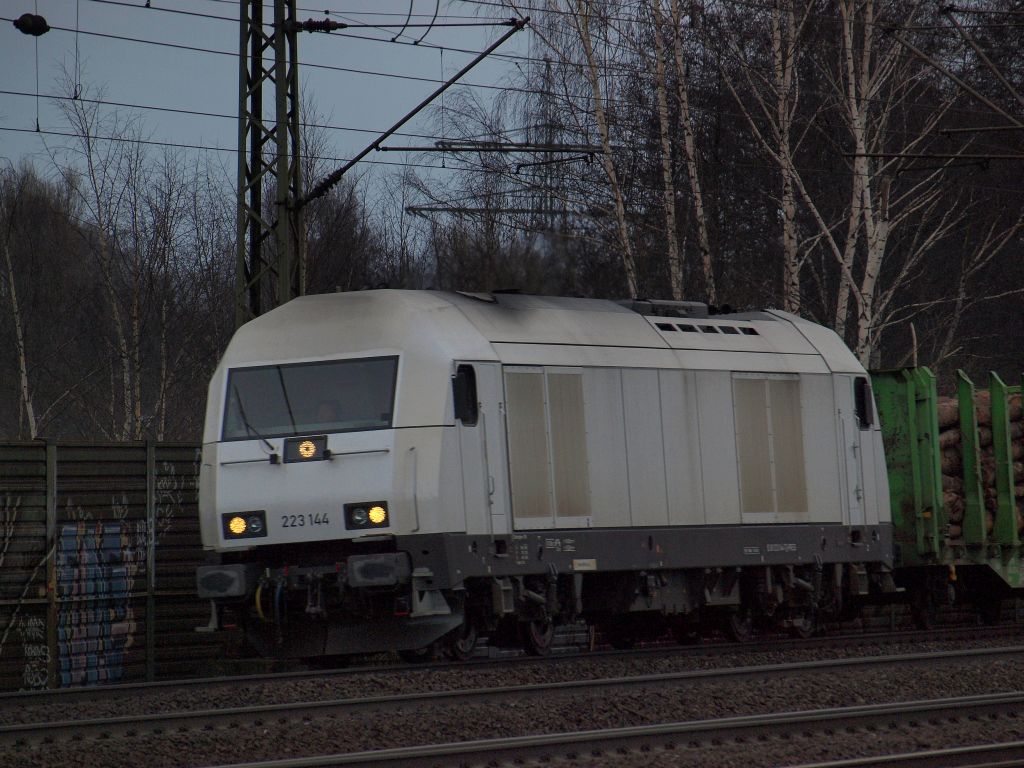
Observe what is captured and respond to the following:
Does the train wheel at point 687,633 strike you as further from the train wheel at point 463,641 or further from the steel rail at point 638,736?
the steel rail at point 638,736

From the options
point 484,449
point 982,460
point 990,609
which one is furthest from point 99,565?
point 990,609

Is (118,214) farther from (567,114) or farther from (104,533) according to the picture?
(104,533)

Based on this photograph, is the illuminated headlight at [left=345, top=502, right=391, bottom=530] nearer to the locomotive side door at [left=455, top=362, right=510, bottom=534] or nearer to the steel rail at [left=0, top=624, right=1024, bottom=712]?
the locomotive side door at [left=455, top=362, right=510, bottom=534]

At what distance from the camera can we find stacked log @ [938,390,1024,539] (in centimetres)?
1723

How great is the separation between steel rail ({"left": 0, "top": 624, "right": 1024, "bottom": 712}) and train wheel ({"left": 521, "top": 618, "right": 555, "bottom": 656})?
0.13 meters

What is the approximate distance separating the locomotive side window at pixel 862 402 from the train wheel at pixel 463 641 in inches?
200

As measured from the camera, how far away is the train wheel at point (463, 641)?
1341cm

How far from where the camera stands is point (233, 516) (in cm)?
1270

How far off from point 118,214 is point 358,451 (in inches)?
686

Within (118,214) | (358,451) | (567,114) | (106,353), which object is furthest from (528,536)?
(106,353)

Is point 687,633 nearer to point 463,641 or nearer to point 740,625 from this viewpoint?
point 740,625

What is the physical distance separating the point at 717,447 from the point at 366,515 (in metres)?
3.99

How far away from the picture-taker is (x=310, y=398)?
1267 cm

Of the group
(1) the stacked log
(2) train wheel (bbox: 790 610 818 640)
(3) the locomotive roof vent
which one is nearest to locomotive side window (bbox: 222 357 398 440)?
(3) the locomotive roof vent
